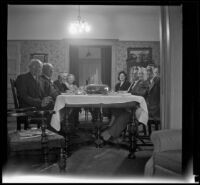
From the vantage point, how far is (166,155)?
218 cm

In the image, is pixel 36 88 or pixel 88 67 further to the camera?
pixel 88 67

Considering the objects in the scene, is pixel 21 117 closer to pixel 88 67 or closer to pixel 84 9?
pixel 88 67

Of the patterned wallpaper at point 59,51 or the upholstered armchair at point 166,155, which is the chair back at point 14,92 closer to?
the patterned wallpaper at point 59,51

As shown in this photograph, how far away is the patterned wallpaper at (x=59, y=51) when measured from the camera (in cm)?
283

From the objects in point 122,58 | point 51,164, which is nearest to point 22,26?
point 51,164

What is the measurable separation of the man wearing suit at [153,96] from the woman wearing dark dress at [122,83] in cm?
33

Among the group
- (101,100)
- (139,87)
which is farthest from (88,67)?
(139,87)

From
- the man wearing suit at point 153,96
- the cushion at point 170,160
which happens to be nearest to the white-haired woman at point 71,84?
the man wearing suit at point 153,96

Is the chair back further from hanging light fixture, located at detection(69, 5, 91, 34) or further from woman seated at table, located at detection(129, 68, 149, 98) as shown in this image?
woman seated at table, located at detection(129, 68, 149, 98)

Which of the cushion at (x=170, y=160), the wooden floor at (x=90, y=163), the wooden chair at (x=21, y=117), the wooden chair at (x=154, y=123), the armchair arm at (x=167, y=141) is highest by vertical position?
the wooden chair at (x=21, y=117)

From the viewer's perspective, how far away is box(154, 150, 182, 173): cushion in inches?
83.7

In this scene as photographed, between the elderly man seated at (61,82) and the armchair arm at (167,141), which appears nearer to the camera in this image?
the armchair arm at (167,141)

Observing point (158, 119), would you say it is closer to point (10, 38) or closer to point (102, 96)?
point (102, 96)

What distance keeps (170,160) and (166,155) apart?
0.17ft
